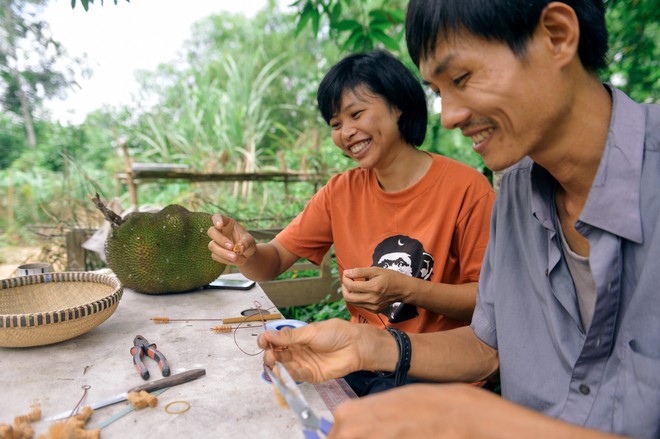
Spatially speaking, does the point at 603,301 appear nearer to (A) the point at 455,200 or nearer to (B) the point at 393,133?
(A) the point at 455,200

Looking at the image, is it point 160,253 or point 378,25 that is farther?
point 378,25

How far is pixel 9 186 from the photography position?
689cm

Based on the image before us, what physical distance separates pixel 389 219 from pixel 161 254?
2.95 feet

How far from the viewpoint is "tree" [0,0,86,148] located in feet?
18.2

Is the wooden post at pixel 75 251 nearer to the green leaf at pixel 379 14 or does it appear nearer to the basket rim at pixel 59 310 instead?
the basket rim at pixel 59 310

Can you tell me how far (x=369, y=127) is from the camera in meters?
1.82

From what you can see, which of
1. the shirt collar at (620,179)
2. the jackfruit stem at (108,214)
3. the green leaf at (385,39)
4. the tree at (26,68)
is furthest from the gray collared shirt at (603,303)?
the tree at (26,68)

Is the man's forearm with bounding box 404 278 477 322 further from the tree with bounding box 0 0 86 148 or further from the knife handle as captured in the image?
the tree with bounding box 0 0 86 148

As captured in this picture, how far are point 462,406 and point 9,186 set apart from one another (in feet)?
26.1

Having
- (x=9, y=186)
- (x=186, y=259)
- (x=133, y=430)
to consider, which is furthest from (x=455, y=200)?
(x=9, y=186)

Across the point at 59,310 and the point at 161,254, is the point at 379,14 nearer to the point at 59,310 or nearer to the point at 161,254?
→ the point at 161,254

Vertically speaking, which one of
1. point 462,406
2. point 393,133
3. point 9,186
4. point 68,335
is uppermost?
point 393,133

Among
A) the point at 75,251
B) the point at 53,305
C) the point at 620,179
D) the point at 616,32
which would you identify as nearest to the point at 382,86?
the point at 620,179

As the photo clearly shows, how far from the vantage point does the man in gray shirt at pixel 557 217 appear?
921mm
